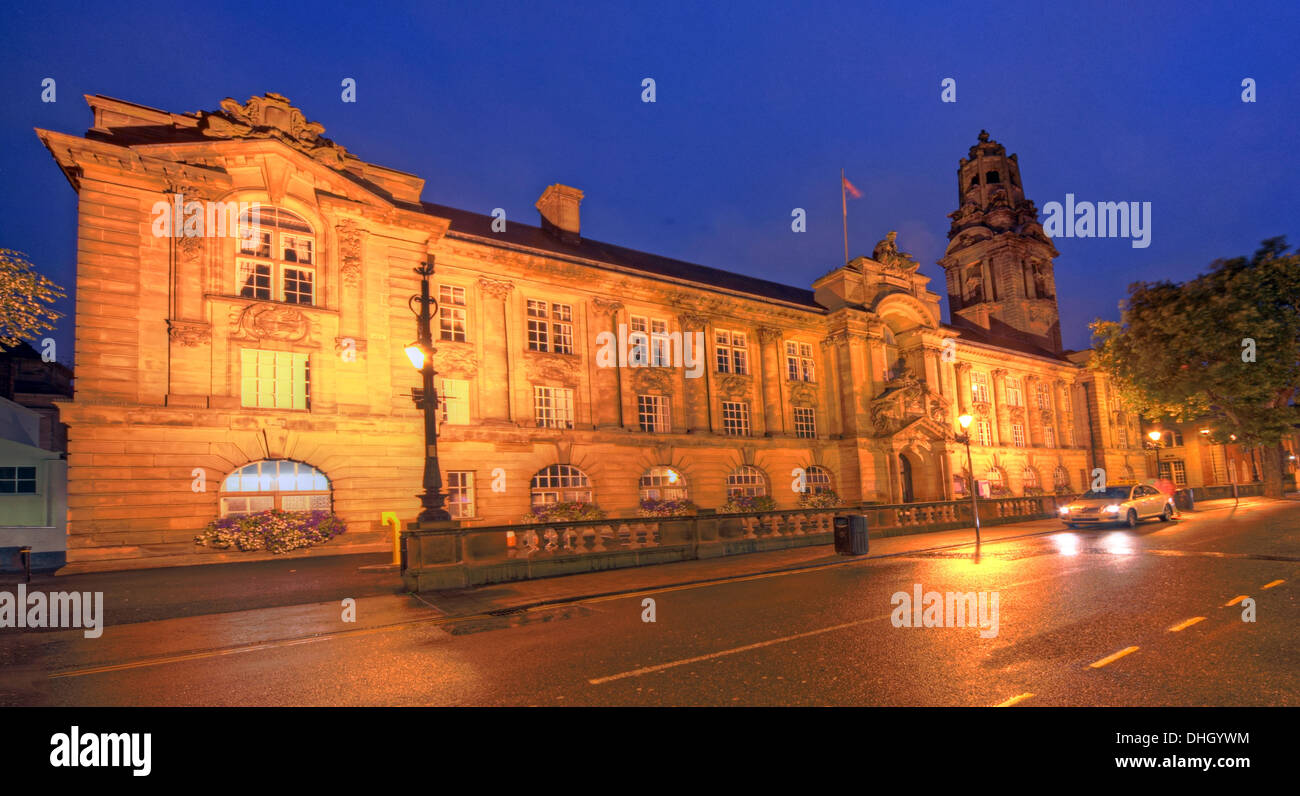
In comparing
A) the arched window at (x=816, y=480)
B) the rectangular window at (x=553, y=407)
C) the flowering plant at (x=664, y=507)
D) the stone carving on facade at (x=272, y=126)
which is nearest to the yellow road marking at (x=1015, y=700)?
the flowering plant at (x=664, y=507)

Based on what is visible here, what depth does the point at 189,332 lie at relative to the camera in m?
18.0

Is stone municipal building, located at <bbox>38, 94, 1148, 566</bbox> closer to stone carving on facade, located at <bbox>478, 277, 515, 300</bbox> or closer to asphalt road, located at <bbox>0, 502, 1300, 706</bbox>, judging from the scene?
stone carving on facade, located at <bbox>478, 277, 515, 300</bbox>

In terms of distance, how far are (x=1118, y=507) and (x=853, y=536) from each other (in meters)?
11.9

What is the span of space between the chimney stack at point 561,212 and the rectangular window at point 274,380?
1559cm

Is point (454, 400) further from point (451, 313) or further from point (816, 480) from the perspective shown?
point (816, 480)

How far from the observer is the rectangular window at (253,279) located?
1934cm

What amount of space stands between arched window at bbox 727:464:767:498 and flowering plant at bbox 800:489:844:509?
7.62 feet

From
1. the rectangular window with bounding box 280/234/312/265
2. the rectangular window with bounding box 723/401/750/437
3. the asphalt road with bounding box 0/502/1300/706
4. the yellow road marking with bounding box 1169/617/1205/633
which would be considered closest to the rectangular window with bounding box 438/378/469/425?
the rectangular window with bounding box 280/234/312/265

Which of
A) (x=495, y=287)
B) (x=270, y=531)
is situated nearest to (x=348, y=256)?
(x=495, y=287)

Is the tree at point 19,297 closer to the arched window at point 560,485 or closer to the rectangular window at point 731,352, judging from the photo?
the arched window at point 560,485

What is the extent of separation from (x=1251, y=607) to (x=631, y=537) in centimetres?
1147

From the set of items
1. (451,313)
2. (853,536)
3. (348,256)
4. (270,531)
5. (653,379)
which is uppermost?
(348,256)

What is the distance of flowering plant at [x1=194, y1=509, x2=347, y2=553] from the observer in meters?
17.2

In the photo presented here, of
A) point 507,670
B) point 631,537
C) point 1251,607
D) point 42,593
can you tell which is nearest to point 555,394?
point 631,537
